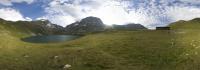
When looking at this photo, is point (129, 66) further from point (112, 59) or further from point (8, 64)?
point (8, 64)

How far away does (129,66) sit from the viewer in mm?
40156

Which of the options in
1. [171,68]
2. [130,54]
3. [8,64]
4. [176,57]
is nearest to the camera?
[171,68]

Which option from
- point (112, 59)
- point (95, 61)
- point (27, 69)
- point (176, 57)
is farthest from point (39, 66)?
point (176, 57)

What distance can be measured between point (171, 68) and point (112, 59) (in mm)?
10065

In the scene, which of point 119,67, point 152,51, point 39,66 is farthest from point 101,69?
point 152,51

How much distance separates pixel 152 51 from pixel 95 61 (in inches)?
501

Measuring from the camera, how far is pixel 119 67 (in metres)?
39.5

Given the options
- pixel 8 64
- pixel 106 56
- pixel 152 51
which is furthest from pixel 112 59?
pixel 8 64

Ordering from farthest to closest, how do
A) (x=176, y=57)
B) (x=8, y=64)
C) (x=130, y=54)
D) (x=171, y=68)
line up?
(x=130, y=54) < (x=176, y=57) < (x=8, y=64) < (x=171, y=68)

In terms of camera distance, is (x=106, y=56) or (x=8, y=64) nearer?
(x=8, y=64)

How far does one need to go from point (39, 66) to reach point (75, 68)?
474 cm

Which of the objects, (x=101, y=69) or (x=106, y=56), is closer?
(x=101, y=69)

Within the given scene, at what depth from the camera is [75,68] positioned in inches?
1538

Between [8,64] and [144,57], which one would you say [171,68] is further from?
[8,64]
